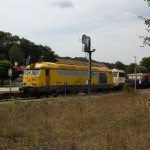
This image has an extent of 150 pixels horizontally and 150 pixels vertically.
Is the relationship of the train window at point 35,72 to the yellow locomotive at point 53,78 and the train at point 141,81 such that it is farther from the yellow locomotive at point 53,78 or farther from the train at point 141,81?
the train at point 141,81

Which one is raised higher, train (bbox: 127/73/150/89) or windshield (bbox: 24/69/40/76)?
windshield (bbox: 24/69/40/76)

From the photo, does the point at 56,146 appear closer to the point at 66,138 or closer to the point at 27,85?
the point at 66,138

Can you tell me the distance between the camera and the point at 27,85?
3631 centimetres

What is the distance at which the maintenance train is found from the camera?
117ft

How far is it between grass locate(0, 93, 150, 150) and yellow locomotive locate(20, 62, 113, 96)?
47.8 feet

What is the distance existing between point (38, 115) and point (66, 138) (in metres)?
5.60

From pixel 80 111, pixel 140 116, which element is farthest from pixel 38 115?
pixel 140 116

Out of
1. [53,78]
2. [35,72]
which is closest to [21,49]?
[53,78]

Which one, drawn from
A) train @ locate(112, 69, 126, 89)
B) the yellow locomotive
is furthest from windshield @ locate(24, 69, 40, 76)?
train @ locate(112, 69, 126, 89)

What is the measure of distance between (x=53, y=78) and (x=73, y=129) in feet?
74.9

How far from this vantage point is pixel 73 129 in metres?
14.1

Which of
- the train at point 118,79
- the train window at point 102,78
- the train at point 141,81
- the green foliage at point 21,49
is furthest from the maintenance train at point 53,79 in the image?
the green foliage at point 21,49

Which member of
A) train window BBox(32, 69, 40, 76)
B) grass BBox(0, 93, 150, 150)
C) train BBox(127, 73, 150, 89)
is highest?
train window BBox(32, 69, 40, 76)

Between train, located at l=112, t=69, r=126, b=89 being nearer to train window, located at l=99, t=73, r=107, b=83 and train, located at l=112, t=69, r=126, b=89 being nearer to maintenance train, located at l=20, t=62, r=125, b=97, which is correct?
train window, located at l=99, t=73, r=107, b=83
